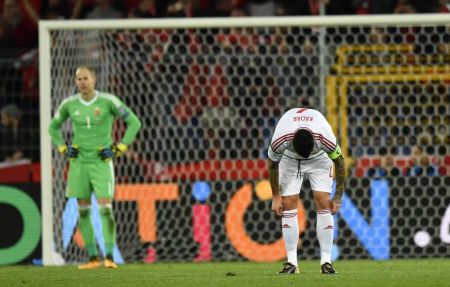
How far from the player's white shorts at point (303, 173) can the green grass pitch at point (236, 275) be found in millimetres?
726

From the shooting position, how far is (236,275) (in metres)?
9.93

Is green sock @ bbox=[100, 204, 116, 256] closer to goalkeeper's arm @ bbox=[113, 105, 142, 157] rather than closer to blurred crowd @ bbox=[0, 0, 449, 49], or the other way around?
goalkeeper's arm @ bbox=[113, 105, 142, 157]

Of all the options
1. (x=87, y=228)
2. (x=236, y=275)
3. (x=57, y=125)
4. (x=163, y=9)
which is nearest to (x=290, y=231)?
(x=236, y=275)

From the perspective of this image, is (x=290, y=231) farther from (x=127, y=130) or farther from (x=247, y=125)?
(x=247, y=125)

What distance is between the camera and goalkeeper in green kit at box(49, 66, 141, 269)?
11.7 meters

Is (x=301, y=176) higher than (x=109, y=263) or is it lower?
higher

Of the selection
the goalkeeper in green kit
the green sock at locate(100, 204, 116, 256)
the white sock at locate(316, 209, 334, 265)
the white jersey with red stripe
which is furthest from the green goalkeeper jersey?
the white sock at locate(316, 209, 334, 265)

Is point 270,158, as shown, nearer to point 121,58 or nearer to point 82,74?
point 82,74

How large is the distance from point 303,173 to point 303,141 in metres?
0.67

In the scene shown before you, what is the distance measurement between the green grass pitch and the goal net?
0.83 m

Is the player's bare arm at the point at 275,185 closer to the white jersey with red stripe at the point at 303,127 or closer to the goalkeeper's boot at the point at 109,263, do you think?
the white jersey with red stripe at the point at 303,127

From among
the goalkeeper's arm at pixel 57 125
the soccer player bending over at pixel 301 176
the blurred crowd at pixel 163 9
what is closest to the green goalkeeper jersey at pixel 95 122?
the goalkeeper's arm at pixel 57 125

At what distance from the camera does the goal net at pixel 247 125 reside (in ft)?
43.4

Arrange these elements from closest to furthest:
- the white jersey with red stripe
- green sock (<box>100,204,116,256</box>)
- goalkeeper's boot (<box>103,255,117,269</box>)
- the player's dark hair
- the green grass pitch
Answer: the green grass pitch < the player's dark hair < the white jersey with red stripe < goalkeeper's boot (<box>103,255,117,269</box>) < green sock (<box>100,204,116,256</box>)
